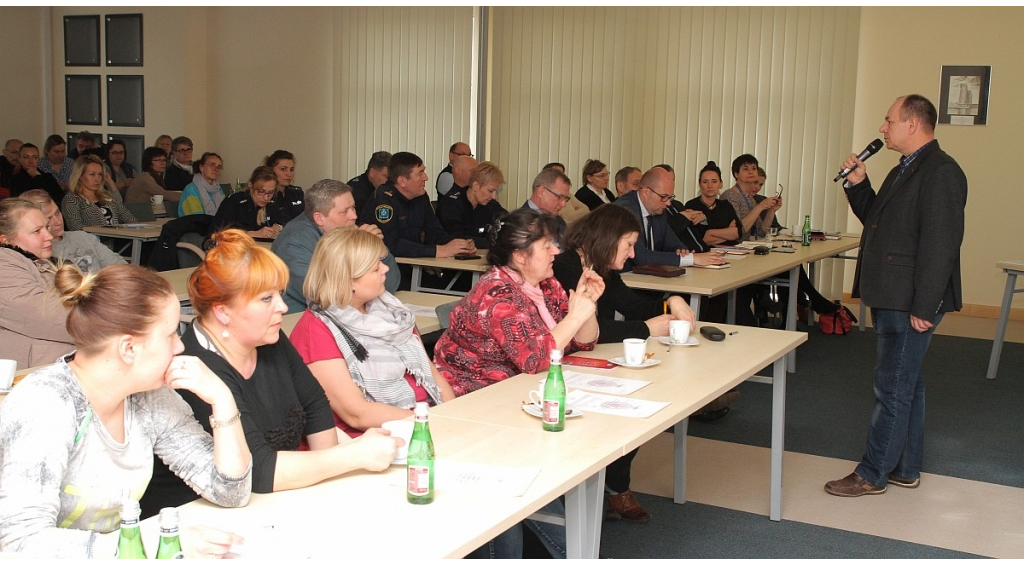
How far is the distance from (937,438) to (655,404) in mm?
2698

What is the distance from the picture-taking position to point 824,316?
734cm

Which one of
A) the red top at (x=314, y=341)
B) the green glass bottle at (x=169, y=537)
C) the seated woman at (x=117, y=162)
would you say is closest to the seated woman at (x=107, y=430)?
the green glass bottle at (x=169, y=537)

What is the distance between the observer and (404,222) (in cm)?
611

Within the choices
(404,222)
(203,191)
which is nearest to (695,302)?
(404,222)

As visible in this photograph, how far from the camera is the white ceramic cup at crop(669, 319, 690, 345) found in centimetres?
348

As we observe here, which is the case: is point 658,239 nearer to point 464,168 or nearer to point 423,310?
point 464,168

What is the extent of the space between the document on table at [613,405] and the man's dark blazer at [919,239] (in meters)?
1.53

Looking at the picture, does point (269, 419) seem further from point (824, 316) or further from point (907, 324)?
point (824, 316)

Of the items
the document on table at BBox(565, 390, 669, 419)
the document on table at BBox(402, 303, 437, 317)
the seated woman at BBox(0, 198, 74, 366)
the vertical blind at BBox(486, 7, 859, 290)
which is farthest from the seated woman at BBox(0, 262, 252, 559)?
the vertical blind at BBox(486, 7, 859, 290)

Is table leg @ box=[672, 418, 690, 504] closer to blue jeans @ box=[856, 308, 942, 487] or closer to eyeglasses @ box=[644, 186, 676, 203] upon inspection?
blue jeans @ box=[856, 308, 942, 487]

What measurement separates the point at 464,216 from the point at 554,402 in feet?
14.6

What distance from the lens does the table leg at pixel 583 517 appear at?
235 cm

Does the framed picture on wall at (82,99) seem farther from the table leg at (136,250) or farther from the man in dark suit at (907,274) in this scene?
the man in dark suit at (907,274)


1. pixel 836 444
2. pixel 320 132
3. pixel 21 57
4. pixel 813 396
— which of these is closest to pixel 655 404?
pixel 836 444
